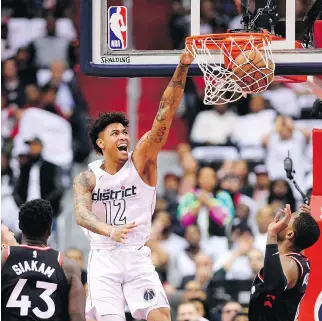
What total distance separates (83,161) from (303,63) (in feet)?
19.4

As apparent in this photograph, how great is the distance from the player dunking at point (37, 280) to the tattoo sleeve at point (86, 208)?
1.45 feet

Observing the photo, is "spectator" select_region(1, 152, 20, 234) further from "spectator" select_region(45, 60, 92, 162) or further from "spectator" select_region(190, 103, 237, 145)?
"spectator" select_region(190, 103, 237, 145)

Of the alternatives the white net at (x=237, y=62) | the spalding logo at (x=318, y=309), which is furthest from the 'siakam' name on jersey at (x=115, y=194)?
the spalding logo at (x=318, y=309)

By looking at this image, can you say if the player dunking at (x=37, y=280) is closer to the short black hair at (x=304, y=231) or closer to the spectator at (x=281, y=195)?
the short black hair at (x=304, y=231)

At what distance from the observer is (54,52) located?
47.3 ft

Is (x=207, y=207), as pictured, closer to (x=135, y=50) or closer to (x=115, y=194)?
(x=135, y=50)

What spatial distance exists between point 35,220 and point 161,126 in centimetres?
132

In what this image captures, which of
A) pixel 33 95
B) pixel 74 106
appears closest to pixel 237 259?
pixel 74 106

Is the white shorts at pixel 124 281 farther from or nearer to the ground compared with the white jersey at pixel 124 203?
nearer to the ground

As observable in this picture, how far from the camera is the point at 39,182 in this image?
13508 millimetres

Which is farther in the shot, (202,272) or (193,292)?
(202,272)

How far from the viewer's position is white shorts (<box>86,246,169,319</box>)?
319 inches

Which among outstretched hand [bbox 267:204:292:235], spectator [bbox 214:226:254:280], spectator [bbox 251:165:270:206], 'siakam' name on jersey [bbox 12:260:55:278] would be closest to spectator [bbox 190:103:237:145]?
spectator [bbox 251:165:270:206]

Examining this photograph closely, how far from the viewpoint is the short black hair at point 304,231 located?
7957 mm
